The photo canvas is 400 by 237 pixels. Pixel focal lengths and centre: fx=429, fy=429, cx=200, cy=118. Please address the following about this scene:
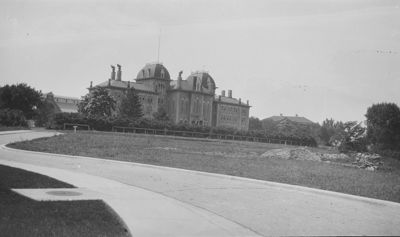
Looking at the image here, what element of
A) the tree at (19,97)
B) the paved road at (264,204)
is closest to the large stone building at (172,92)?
the tree at (19,97)

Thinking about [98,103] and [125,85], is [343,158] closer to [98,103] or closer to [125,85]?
[98,103]

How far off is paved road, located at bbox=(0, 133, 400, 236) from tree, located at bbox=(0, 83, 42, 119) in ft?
243

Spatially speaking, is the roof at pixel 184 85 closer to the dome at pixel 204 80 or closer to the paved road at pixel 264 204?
the dome at pixel 204 80

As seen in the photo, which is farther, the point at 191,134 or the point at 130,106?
the point at 130,106

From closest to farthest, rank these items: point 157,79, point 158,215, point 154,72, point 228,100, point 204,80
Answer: point 158,215
point 154,72
point 157,79
point 204,80
point 228,100

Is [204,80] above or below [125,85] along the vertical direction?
above

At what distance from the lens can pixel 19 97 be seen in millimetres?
84312

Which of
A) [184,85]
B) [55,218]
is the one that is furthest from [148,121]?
[184,85]

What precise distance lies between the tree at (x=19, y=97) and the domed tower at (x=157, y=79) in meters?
34.2

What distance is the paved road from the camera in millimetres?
8008

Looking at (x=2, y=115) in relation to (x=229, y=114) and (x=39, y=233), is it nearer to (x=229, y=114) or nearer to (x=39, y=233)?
(x=39, y=233)

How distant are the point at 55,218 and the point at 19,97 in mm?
83771

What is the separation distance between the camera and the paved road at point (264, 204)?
801cm

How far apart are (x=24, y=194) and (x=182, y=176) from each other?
6588 millimetres
